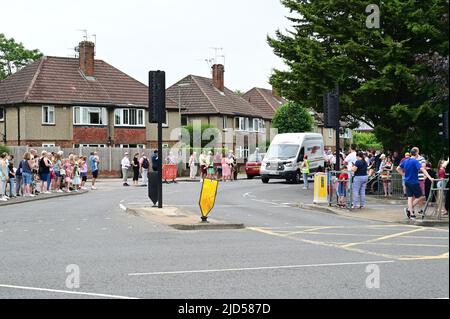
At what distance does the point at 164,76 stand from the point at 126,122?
123 ft

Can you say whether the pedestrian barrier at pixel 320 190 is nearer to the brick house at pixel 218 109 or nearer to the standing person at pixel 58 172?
the standing person at pixel 58 172

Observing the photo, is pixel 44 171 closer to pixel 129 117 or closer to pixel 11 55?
pixel 129 117

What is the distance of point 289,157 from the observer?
39.4m

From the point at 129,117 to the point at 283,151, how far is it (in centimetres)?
1978

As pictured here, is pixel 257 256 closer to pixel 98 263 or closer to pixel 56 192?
pixel 98 263

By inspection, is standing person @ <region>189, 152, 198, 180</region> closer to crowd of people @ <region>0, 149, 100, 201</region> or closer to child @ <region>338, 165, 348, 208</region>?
crowd of people @ <region>0, 149, 100, 201</region>

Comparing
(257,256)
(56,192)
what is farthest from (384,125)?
(257,256)

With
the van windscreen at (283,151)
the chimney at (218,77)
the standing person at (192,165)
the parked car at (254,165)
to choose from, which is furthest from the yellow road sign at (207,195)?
the chimney at (218,77)

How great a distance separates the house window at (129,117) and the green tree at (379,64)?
26889mm

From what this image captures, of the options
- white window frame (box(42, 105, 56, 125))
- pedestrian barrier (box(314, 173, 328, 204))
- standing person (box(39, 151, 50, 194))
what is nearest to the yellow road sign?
pedestrian barrier (box(314, 173, 328, 204))

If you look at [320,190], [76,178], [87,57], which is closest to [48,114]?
[87,57]

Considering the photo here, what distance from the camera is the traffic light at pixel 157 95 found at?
62.0 ft

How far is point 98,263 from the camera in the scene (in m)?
10.9

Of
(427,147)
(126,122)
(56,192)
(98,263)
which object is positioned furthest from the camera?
(126,122)
